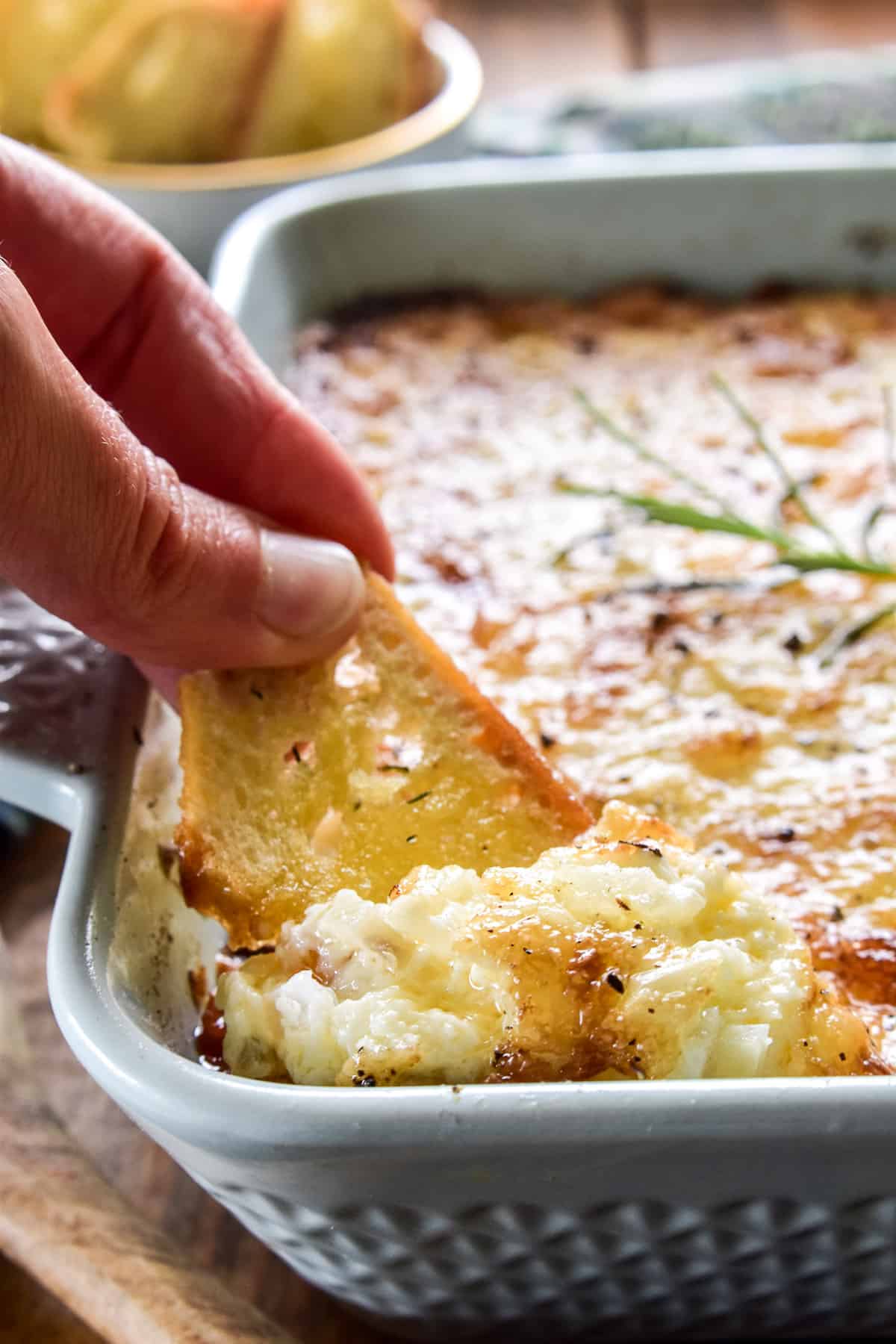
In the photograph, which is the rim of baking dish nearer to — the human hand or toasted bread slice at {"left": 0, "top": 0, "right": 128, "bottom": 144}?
the human hand

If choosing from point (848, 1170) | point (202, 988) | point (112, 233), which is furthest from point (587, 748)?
point (112, 233)

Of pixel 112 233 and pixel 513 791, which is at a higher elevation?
pixel 112 233

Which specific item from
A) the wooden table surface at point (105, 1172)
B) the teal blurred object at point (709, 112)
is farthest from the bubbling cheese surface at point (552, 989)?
the teal blurred object at point (709, 112)

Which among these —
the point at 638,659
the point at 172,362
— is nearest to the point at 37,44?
the point at 172,362

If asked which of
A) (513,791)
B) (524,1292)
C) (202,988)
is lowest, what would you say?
(524,1292)

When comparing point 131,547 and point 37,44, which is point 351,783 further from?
point 37,44

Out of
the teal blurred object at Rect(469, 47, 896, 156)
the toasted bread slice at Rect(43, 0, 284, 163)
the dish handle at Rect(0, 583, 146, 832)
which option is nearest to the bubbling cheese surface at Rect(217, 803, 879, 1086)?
the dish handle at Rect(0, 583, 146, 832)

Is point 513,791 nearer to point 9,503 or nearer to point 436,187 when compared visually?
point 9,503
